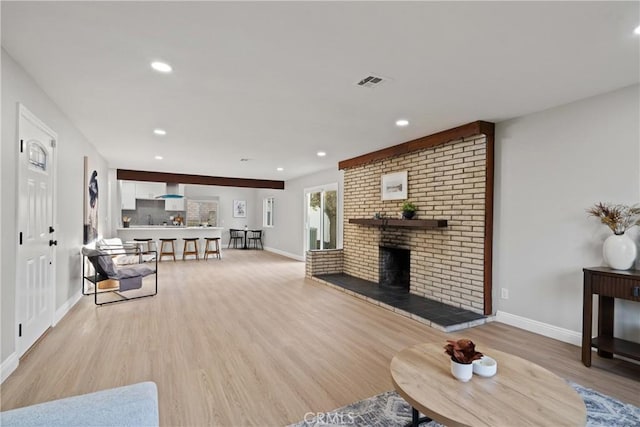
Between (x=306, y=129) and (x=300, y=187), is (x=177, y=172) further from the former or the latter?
(x=306, y=129)

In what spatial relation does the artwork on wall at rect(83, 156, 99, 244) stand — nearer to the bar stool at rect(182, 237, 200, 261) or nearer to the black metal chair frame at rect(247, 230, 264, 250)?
the bar stool at rect(182, 237, 200, 261)

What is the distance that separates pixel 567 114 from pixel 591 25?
1.57 metres

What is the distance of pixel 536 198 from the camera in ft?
11.5

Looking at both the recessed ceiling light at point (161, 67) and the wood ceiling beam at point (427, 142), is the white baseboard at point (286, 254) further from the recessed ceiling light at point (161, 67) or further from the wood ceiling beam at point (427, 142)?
the recessed ceiling light at point (161, 67)

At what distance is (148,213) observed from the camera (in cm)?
1086

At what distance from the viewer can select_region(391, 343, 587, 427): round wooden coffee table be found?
53.0 inches

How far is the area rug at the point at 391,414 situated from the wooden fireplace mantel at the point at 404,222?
93.2 inches

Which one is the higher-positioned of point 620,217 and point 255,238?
point 620,217

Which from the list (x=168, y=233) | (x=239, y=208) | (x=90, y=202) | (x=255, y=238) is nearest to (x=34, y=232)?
(x=90, y=202)

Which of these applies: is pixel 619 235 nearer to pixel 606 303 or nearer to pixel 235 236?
pixel 606 303

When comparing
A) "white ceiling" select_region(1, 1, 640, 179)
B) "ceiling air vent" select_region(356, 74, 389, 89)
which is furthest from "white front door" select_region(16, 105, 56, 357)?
"ceiling air vent" select_region(356, 74, 389, 89)

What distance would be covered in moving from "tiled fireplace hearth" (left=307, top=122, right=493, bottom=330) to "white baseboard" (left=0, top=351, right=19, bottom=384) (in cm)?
454

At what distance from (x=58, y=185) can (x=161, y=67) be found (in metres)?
2.20

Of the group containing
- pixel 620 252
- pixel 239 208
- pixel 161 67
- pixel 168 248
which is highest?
pixel 161 67
